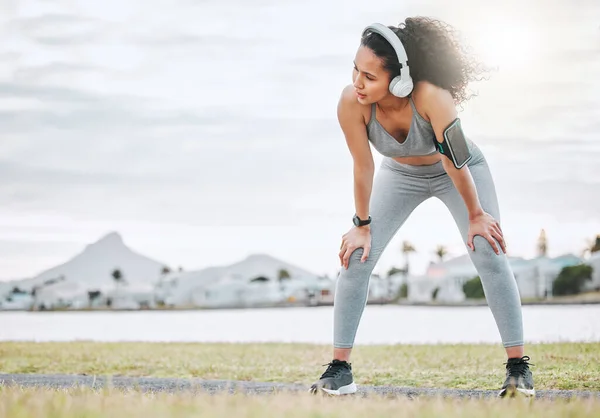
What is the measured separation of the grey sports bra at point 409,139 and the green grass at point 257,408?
5.19 ft

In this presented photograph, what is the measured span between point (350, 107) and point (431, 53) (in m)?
0.52

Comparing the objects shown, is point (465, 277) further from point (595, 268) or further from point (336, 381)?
point (336, 381)

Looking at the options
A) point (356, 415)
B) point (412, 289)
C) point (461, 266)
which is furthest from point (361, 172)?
point (412, 289)

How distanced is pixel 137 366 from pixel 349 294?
5.04m

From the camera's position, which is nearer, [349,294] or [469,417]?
[469,417]

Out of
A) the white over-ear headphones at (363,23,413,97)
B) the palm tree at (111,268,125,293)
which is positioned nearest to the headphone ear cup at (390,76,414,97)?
the white over-ear headphones at (363,23,413,97)

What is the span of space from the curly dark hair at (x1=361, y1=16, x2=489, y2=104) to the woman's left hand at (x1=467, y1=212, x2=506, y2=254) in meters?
0.72

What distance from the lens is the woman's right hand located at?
4730 millimetres

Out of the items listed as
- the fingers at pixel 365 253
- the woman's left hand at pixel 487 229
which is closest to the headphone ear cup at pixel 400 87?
the woman's left hand at pixel 487 229

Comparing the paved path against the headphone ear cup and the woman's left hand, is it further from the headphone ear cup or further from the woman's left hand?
the headphone ear cup

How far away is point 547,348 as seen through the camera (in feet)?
32.4

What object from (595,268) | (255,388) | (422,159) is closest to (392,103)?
(422,159)

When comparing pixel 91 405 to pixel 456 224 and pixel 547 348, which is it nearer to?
pixel 456 224

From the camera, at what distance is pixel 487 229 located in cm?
450
